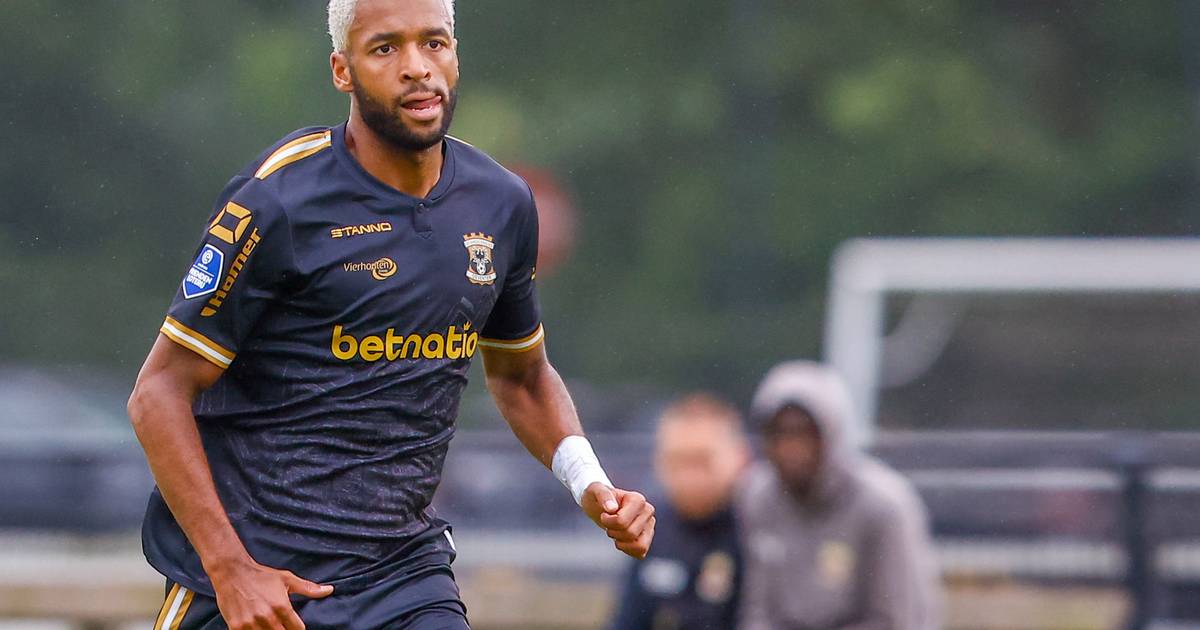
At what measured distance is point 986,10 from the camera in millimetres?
23000

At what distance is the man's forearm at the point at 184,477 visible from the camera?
3830mm

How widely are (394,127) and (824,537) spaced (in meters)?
3.68

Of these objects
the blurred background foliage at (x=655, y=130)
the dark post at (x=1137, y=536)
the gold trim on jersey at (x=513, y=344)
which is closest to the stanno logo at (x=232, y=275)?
the gold trim on jersey at (x=513, y=344)

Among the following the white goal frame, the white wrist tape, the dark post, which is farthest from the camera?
the white goal frame

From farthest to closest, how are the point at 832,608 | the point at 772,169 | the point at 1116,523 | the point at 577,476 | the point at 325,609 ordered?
the point at 772,169, the point at 1116,523, the point at 832,608, the point at 577,476, the point at 325,609

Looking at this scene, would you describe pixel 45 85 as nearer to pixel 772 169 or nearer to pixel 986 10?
pixel 772 169

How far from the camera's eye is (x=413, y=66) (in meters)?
4.03

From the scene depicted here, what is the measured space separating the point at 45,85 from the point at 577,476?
19.5 meters

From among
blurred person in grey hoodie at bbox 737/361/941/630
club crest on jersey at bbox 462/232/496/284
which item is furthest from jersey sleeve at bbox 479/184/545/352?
blurred person in grey hoodie at bbox 737/361/941/630

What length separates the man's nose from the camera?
4031 millimetres

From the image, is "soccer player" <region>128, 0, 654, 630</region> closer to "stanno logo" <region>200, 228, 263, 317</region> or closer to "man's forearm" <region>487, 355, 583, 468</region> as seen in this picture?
"stanno logo" <region>200, 228, 263, 317</region>

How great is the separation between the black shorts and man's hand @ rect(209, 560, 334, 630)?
94 mm

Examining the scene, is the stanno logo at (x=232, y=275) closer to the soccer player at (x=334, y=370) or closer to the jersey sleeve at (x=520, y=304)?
the soccer player at (x=334, y=370)

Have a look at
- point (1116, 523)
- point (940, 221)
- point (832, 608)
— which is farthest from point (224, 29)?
point (832, 608)
